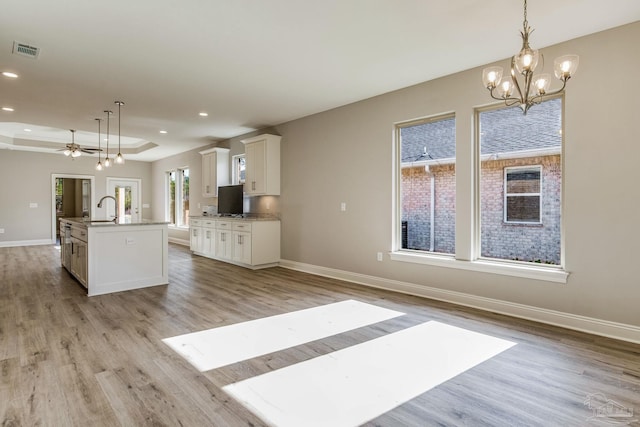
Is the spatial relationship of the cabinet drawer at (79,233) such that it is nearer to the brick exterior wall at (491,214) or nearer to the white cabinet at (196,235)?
the white cabinet at (196,235)

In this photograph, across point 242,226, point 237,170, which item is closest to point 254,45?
point 242,226

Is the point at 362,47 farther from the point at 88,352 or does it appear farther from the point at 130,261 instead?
the point at 130,261

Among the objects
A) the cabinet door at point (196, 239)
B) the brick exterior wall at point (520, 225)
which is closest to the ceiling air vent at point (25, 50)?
the cabinet door at point (196, 239)

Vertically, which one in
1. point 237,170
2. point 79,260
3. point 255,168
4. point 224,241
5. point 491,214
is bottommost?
point 79,260

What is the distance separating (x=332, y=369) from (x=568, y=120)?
3099mm

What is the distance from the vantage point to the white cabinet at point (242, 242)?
6.13 metres

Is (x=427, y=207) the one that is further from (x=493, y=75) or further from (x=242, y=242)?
(x=242, y=242)

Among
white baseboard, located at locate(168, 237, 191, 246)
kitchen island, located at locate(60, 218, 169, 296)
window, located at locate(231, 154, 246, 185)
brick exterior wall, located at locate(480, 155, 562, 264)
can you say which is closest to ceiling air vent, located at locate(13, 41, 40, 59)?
kitchen island, located at locate(60, 218, 169, 296)

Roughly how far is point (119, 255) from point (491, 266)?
15.1ft

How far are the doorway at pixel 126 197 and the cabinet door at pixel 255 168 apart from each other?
20.7 feet

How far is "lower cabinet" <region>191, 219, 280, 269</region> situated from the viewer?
20.0 feet

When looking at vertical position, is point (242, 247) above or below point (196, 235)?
below

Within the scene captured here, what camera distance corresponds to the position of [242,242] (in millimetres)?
6285

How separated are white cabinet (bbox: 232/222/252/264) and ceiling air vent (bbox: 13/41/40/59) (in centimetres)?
361
